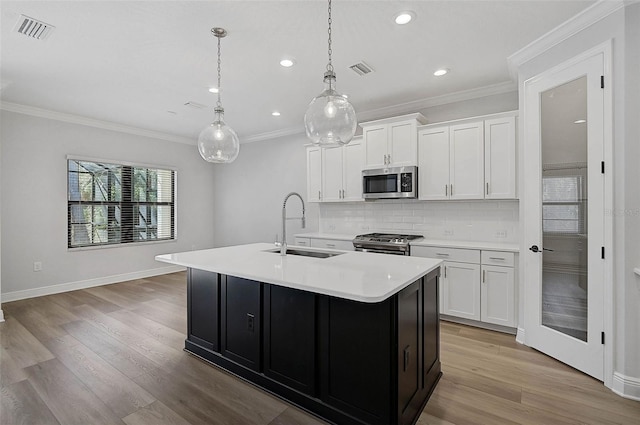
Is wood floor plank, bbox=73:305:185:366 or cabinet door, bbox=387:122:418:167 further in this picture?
cabinet door, bbox=387:122:418:167

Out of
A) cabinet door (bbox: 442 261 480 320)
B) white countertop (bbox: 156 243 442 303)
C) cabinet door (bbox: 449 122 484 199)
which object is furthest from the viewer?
cabinet door (bbox: 449 122 484 199)

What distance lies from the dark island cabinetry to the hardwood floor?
0.14m

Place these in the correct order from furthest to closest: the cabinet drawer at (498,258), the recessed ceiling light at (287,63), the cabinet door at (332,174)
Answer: the cabinet door at (332,174) < the cabinet drawer at (498,258) < the recessed ceiling light at (287,63)

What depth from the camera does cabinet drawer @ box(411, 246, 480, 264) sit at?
3393 mm

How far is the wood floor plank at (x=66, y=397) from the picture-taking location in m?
1.97

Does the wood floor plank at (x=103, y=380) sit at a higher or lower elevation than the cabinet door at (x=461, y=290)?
lower

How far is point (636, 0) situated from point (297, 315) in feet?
9.95

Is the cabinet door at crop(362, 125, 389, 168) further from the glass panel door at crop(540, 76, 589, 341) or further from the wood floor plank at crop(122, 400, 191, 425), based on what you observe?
the wood floor plank at crop(122, 400, 191, 425)

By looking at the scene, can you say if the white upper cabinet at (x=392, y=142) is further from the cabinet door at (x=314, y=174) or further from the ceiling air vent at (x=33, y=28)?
the ceiling air vent at (x=33, y=28)

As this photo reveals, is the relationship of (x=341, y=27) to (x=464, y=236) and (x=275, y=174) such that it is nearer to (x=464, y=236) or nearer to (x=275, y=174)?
(x=464, y=236)

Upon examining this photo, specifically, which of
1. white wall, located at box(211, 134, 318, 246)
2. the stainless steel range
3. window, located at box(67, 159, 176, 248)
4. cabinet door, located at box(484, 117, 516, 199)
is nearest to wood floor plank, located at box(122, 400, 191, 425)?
the stainless steel range

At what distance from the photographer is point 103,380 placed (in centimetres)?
240

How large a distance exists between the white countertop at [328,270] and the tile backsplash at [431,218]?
1.90 metres

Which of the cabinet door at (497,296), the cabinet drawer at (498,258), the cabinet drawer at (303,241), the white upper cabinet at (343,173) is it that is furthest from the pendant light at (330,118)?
the cabinet drawer at (303,241)
